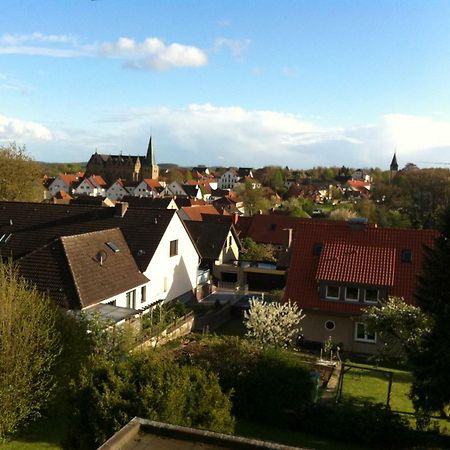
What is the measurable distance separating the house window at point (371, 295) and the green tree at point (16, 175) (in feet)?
115

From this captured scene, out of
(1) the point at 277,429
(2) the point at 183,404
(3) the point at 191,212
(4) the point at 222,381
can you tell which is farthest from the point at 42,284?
(3) the point at 191,212

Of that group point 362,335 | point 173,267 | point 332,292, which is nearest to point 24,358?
point 332,292

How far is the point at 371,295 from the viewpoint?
27438mm

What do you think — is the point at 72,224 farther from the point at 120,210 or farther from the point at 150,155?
the point at 150,155

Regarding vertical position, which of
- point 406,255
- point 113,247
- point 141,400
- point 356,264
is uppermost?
point 406,255

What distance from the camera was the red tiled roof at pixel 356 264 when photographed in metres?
27.2

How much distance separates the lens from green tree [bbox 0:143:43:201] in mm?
47406

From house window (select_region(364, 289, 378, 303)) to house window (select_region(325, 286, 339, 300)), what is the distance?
155 cm

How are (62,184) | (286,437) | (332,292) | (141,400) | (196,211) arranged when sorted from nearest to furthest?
(141,400), (286,437), (332,292), (196,211), (62,184)

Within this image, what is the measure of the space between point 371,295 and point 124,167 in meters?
138

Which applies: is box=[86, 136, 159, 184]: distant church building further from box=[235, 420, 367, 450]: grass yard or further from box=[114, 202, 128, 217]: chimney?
box=[235, 420, 367, 450]: grass yard

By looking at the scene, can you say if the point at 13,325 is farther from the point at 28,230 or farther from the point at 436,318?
the point at 28,230

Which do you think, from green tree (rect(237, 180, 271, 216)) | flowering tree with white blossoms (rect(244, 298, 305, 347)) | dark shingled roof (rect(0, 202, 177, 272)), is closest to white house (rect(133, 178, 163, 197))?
green tree (rect(237, 180, 271, 216))

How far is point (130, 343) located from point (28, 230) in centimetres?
1674
